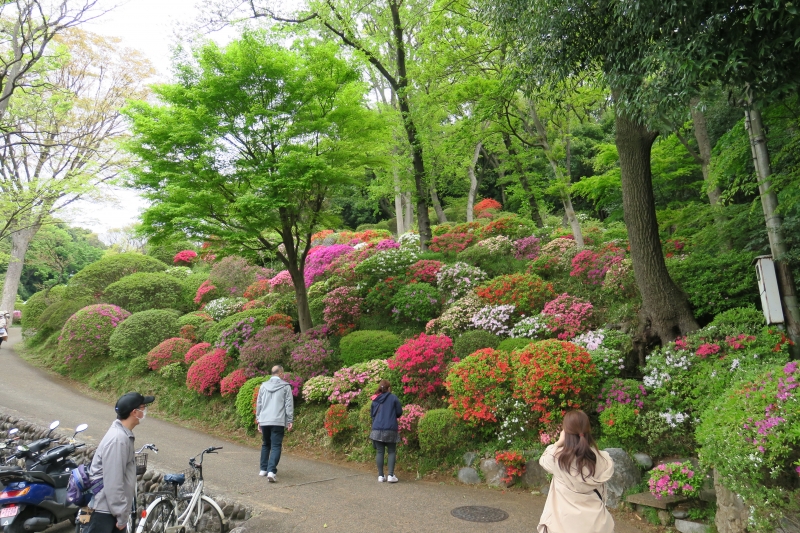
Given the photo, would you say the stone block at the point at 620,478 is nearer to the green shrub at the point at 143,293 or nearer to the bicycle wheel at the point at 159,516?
the bicycle wheel at the point at 159,516

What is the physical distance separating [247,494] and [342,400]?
2.90 metres

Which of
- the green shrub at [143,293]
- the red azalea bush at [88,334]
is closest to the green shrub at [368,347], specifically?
the red azalea bush at [88,334]

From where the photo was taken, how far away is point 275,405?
6953 mm

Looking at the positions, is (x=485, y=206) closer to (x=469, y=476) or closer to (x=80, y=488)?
(x=469, y=476)

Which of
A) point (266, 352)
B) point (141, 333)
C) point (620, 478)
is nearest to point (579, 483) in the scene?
point (620, 478)

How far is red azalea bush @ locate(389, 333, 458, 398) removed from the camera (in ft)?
26.4

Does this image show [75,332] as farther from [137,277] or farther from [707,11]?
[707,11]

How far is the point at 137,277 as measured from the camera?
57.4ft

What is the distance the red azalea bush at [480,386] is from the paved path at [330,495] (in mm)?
967

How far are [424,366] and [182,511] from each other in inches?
168

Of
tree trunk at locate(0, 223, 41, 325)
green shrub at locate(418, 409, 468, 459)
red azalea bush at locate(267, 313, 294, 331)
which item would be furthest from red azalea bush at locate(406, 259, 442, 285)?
tree trunk at locate(0, 223, 41, 325)

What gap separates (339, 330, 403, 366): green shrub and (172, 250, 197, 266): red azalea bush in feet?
57.4

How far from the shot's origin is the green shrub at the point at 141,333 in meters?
14.2

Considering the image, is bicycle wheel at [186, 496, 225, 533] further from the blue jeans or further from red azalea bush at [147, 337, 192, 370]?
red azalea bush at [147, 337, 192, 370]
